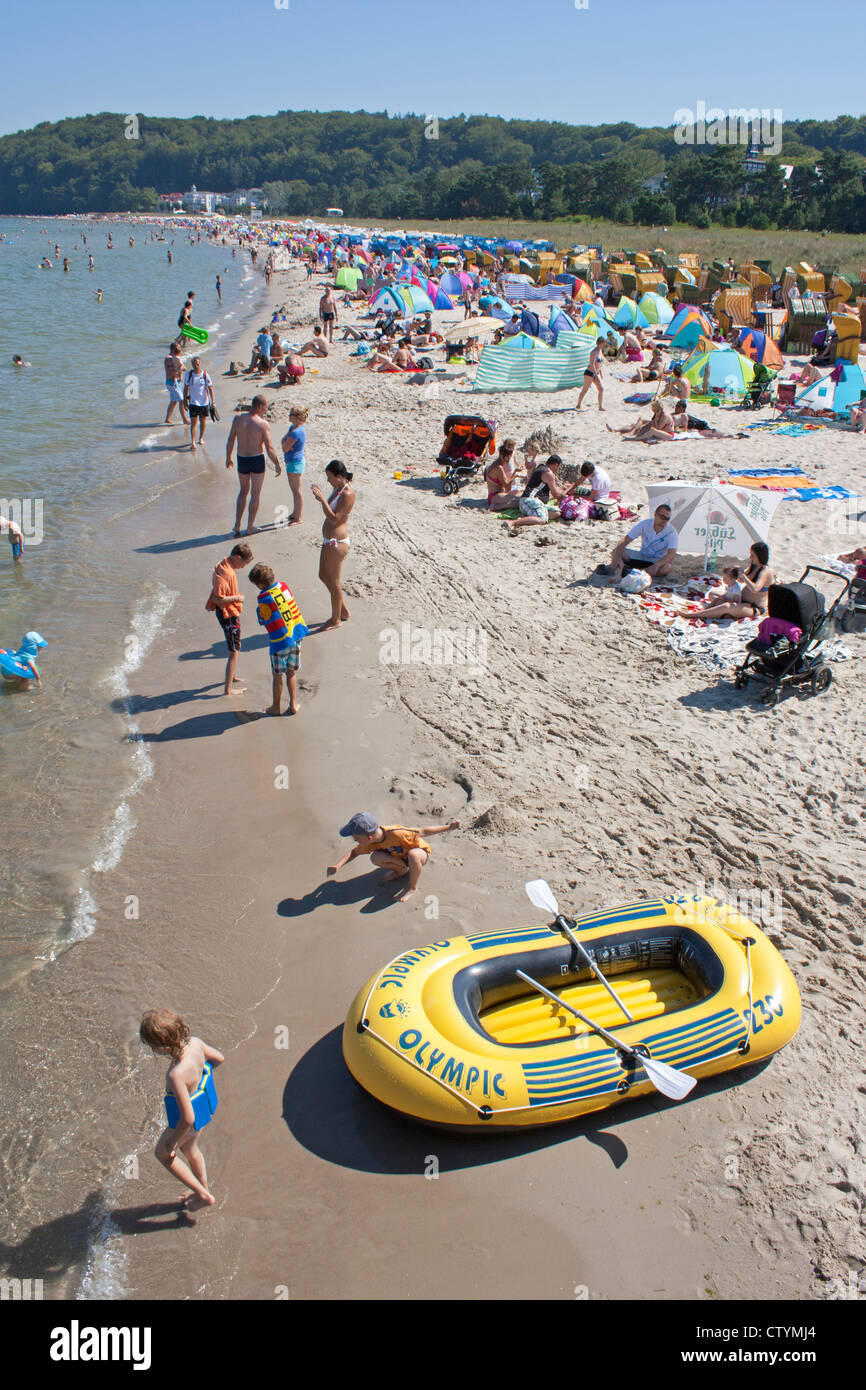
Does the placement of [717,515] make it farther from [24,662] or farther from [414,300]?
[414,300]

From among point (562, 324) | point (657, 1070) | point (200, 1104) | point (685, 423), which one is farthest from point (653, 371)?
Result: point (200, 1104)

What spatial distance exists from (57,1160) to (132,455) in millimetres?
13868

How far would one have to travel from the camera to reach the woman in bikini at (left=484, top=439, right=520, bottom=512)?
11.9 metres

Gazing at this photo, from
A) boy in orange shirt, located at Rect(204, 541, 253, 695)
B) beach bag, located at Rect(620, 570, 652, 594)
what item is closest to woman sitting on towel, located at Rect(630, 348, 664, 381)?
beach bag, located at Rect(620, 570, 652, 594)

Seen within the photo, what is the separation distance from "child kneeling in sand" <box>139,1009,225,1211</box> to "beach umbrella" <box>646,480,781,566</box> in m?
7.50

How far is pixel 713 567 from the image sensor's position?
10.1 metres

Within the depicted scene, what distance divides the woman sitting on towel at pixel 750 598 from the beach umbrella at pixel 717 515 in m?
0.36

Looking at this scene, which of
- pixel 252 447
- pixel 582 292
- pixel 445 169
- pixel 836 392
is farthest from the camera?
pixel 445 169

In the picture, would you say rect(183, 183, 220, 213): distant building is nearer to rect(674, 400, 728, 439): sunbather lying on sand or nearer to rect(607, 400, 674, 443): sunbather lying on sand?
rect(674, 400, 728, 439): sunbather lying on sand

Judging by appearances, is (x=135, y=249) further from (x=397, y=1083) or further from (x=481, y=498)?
(x=397, y=1083)

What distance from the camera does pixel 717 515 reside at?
9172mm

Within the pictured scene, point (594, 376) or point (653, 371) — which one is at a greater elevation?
point (653, 371)

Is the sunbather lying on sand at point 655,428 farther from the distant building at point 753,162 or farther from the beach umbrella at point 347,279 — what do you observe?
the distant building at point 753,162

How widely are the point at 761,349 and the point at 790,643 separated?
14901 millimetres
